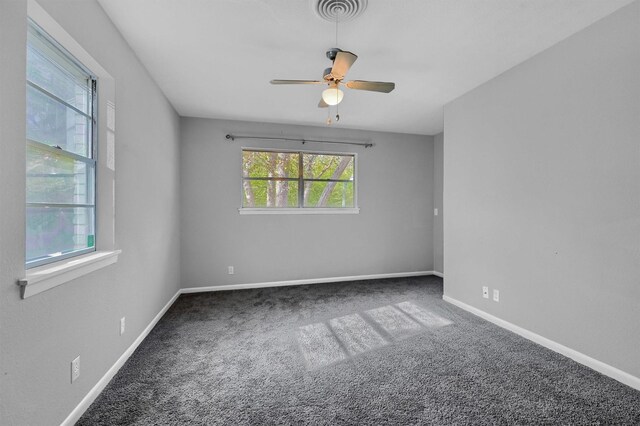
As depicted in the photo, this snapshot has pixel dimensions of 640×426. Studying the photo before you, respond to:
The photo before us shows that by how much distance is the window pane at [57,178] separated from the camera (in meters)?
1.44

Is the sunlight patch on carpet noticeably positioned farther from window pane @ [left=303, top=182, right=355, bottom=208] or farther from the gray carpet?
window pane @ [left=303, top=182, right=355, bottom=208]

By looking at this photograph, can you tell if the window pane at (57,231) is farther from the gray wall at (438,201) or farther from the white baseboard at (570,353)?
the gray wall at (438,201)

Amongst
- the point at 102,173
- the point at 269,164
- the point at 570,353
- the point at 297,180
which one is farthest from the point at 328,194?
the point at 570,353

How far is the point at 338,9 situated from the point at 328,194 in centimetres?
301

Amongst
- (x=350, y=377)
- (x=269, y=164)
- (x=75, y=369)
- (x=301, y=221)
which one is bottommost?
(x=350, y=377)

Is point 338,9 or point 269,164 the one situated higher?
point 338,9

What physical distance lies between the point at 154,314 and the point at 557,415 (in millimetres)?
3325

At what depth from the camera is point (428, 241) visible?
5.16m

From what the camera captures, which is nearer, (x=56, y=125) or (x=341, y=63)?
(x=56, y=125)

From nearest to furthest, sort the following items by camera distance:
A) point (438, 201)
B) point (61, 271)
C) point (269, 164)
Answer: point (61, 271) < point (269, 164) < point (438, 201)

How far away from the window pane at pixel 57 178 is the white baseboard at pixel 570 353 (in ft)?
12.0

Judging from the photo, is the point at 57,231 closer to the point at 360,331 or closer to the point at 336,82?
the point at 336,82

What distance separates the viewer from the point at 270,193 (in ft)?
14.6

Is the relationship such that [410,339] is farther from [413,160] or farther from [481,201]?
[413,160]
